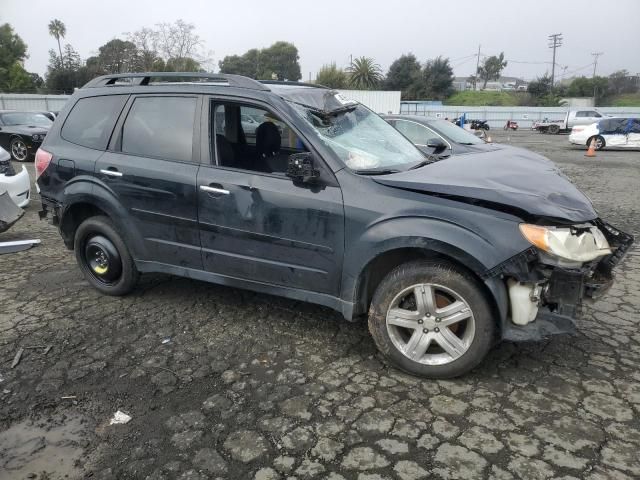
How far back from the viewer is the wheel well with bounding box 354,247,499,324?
326cm

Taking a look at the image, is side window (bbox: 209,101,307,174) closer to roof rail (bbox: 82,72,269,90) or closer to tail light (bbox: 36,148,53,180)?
roof rail (bbox: 82,72,269,90)

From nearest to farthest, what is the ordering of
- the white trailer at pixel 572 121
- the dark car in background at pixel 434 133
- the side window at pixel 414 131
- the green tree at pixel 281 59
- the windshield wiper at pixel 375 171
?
the windshield wiper at pixel 375 171
the dark car in background at pixel 434 133
the side window at pixel 414 131
the white trailer at pixel 572 121
the green tree at pixel 281 59

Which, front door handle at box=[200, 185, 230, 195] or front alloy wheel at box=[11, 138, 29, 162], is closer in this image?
front door handle at box=[200, 185, 230, 195]

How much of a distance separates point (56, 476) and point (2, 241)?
520cm

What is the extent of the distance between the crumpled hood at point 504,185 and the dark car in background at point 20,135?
1373cm

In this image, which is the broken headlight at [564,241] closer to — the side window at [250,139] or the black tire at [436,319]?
the black tire at [436,319]

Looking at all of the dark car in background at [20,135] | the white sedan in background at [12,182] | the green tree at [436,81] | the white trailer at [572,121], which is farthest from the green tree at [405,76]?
the white sedan in background at [12,182]

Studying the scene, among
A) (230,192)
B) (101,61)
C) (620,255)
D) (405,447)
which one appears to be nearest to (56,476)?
(405,447)

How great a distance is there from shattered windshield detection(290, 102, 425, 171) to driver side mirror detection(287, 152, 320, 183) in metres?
0.24

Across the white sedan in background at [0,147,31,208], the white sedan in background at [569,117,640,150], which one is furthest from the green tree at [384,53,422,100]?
the white sedan in background at [0,147,31,208]

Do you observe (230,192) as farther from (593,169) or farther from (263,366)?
(593,169)

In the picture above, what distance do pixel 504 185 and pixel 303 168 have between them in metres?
1.29

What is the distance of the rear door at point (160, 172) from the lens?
13.1ft

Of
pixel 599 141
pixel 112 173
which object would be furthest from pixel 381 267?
pixel 599 141
